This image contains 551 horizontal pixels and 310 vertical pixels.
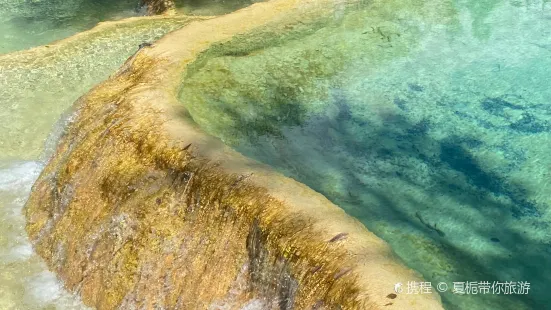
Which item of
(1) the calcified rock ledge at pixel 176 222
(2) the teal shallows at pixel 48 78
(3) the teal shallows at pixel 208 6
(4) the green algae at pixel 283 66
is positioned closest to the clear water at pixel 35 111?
(2) the teal shallows at pixel 48 78

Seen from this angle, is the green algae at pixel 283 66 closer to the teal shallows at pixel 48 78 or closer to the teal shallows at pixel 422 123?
the teal shallows at pixel 422 123

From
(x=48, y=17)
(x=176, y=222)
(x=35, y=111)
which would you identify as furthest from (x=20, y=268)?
(x=48, y=17)

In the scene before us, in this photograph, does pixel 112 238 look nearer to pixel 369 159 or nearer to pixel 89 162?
pixel 89 162

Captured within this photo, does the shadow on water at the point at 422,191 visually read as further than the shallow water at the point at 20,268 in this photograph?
No

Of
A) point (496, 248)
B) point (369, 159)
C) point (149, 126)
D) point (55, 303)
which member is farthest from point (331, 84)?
point (55, 303)

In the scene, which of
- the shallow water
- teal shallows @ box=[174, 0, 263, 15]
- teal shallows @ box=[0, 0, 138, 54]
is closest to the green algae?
the shallow water

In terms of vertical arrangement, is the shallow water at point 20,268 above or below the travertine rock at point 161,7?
below
